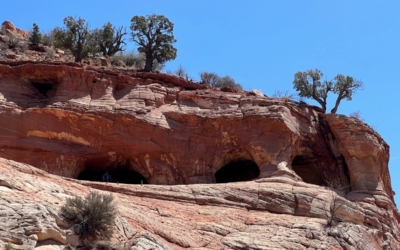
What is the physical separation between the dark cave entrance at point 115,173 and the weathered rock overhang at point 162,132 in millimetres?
93

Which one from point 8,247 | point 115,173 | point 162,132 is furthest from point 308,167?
point 8,247

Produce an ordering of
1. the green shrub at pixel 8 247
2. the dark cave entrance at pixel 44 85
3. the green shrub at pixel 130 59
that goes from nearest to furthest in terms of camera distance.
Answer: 1. the green shrub at pixel 8 247
2. the dark cave entrance at pixel 44 85
3. the green shrub at pixel 130 59

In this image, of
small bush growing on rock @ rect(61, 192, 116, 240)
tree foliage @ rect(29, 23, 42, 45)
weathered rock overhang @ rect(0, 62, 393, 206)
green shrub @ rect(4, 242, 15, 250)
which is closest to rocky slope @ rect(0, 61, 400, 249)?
weathered rock overhang @ rect(0, 62, 393, 206)

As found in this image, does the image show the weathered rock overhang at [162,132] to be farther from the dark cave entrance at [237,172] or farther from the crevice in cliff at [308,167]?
the dark cave entrance at [237,172]

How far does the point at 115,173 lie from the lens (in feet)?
93.1

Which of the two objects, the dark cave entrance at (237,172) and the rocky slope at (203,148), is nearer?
the rocky slope at (203,148)

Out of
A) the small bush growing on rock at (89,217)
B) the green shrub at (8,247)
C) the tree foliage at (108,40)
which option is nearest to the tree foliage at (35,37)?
the tree foliage at (108,40)

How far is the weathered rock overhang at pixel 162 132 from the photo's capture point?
26328mm

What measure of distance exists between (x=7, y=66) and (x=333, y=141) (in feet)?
49.4

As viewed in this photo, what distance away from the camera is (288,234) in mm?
20703

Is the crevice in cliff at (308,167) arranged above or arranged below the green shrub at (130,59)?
below

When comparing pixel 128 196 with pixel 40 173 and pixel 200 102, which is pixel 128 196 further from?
pixel 200 102

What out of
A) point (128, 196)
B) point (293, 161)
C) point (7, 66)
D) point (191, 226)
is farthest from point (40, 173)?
point (293, 161)

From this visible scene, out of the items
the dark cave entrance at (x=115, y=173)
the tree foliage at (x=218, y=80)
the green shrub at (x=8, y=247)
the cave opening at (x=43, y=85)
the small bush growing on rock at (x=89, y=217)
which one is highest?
the tree foliage at (x=218, y=80)
